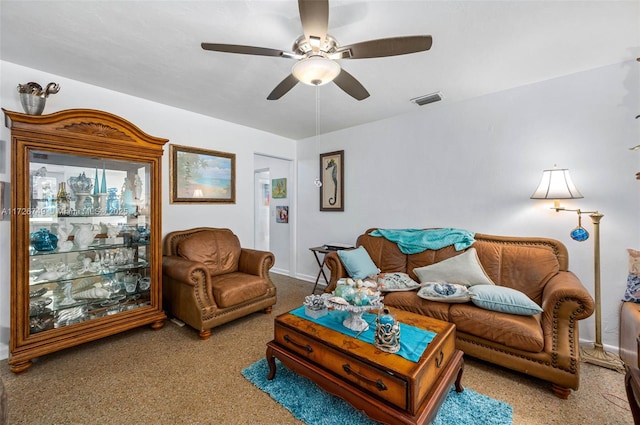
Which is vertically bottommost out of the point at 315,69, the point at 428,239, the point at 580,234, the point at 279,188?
the point at 428,239

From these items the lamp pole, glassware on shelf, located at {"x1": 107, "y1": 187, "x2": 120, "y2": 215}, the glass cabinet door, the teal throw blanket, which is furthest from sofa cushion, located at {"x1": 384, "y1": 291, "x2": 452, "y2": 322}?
glassware on shelf, located at {"x1": 107, "y1": 187, "x2": 120, "y2": 215}

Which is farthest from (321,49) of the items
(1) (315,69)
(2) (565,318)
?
(2) (565,318)

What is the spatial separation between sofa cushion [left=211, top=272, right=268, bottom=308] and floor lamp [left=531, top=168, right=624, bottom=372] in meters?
2.93

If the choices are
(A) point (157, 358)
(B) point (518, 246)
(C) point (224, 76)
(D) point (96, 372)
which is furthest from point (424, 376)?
(C) point (224, 76)

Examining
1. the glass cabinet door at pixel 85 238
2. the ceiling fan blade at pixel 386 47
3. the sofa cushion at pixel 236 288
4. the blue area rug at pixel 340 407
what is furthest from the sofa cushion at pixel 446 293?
the glass cabinet door at pixel 85 238

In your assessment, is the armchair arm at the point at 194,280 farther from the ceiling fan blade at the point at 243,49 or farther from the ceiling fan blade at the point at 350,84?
the ceiling fan blade at the point at 350,84

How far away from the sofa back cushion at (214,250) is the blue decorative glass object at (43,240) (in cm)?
105

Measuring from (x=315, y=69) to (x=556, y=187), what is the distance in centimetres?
239

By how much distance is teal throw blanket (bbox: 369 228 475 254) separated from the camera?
2.80m

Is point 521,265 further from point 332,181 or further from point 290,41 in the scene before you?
point 290,41

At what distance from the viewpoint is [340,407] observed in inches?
64.9

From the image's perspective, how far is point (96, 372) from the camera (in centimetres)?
202

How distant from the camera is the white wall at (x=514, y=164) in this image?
2.27 m

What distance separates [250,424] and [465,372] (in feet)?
5.34
